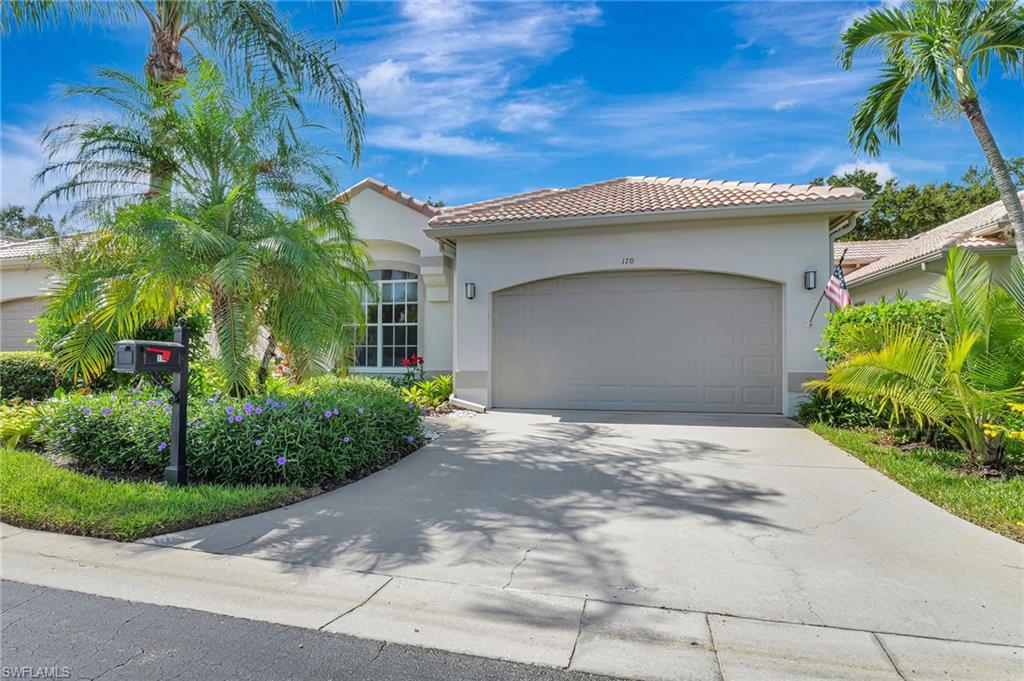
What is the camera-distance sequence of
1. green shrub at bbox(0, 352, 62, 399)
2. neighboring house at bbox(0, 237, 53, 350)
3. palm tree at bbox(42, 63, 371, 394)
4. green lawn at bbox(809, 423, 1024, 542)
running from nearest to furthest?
green lawn at bbox(809, 423, 1024, 542) → palm tree at bbox(42, 63, 371, 394) → green shrub at bbox(0, 352, 62, 399) → neighboring house at bbox(0, 237, 53, 350)

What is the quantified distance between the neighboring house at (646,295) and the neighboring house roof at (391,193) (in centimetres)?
160

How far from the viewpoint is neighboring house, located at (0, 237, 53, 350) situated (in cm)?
1672

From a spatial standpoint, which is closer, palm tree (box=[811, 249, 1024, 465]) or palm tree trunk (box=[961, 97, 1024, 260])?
palm tree (box=[811, 249, 1024, 465])

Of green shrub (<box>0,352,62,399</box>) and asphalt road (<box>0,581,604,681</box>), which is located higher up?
green shrub (<box>0,352,62,399</box>)

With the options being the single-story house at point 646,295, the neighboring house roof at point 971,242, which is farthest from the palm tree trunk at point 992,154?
the neighboring house roof at point 971,242

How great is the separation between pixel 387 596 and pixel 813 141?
14.0 meters

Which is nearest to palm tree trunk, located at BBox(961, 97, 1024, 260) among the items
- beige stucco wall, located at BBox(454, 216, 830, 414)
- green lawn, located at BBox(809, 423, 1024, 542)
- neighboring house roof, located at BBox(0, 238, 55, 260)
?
beige stucco wall, located at BBox(454, 216, 830, 414)

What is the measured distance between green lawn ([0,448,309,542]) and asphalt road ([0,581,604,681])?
1240 mm

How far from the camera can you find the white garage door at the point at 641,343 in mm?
10234

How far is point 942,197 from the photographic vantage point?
87.6ft

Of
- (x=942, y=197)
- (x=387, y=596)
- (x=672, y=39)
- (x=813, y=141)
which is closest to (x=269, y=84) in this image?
(x=672, y=39)

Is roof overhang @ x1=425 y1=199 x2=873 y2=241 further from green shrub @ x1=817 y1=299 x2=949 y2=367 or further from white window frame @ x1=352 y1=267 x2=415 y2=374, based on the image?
white window frame @ x1=352 y1=267 x2=415 y2=374

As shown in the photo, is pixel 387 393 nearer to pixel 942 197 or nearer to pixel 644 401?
pixel 644 401

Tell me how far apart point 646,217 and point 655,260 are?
34.5 inches
